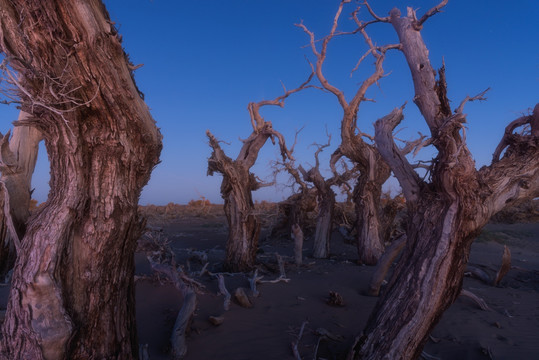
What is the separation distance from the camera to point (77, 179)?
3.14 metres

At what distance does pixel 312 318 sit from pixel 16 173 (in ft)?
19.2

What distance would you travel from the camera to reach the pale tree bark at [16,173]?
644cm

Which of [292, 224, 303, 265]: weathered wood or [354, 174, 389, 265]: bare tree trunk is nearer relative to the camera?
[292, 224, 303, 265]: weathered wood

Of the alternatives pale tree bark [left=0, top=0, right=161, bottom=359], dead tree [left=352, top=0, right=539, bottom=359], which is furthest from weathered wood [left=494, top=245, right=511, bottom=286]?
pale tree bark [left=0, top=0, right=161, bottom=359]

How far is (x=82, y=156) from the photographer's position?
315 centimetres

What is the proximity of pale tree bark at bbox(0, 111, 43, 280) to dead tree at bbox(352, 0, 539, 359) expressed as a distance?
5.64 meters

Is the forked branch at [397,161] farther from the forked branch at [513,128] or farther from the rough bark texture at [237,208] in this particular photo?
the rough bark texture at [237,208]

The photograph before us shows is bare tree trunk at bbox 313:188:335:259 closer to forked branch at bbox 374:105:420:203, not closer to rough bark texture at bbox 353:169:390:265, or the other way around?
rough bark texture at bbox 353:169:390:265

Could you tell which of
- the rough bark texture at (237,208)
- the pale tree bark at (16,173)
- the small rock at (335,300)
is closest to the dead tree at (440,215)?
the small rock at (335,300)

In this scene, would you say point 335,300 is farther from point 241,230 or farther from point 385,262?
point 241,230

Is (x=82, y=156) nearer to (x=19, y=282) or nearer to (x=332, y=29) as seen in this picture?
(x=19, y=282)

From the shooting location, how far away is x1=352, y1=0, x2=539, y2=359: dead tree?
148 inches

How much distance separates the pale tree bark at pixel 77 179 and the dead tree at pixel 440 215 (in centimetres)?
258

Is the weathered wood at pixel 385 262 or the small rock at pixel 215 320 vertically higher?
the weathered wood at pixel 385 262
